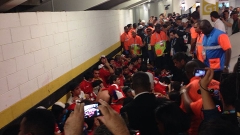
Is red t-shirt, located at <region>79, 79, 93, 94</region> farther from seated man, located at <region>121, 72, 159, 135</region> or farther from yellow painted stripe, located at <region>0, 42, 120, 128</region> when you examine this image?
seated man, located at <region>121, 72, 159, 135</region>

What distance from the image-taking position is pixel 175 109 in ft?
8.18

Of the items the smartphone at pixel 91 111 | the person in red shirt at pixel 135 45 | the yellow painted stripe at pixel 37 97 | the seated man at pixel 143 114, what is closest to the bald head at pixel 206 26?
the seated man at pixel 143 114

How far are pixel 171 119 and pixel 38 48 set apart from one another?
3.85 m

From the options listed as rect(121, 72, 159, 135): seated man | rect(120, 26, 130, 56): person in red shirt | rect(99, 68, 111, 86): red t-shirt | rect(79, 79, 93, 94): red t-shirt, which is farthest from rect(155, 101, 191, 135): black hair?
rect(120, 26, 130, 56): person in red shirt

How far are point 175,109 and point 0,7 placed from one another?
3.70m

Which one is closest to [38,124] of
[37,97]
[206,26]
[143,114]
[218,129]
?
[143,114]

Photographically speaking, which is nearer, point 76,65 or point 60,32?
point 60,32

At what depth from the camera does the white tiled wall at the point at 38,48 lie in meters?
4.70

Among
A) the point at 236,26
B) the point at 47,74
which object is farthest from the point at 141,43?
the point at 47,74

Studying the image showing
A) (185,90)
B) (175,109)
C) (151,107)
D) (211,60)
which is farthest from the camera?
(211,60)

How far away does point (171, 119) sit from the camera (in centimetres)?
244

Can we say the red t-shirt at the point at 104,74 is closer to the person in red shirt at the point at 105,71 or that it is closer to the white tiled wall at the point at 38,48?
the person in red shirt at the point at 105,71

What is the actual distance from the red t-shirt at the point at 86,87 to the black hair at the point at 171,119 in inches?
176

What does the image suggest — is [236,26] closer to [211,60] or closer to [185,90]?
[211,60]
